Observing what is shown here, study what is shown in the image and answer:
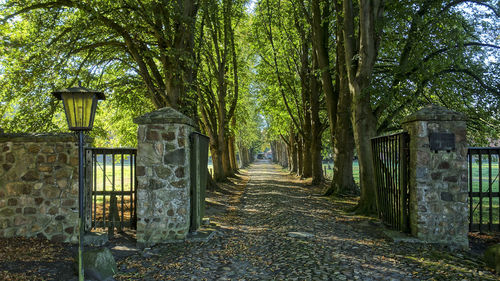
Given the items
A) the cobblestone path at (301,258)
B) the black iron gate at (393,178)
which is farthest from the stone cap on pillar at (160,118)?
the black iron gate at (393,178)

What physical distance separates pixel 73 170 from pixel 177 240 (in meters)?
2.34

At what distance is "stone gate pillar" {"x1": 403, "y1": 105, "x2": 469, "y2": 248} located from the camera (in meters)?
6.00

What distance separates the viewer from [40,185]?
6.23 metres

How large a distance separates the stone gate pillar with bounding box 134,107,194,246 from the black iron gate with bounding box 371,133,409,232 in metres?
4.14

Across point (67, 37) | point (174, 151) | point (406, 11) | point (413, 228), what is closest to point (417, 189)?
point (413, 228)

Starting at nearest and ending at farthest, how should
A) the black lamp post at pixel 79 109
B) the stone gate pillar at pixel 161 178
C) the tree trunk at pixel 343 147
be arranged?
the black lamp post at pixel 79 109
the stone gate pillar at pixel 161 178
the tree trunk at pixel 343 147

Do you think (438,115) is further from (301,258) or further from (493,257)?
(301,258)

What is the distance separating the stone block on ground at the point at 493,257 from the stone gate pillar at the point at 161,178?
490 cm

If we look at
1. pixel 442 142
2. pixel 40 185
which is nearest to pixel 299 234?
pixel 442 142

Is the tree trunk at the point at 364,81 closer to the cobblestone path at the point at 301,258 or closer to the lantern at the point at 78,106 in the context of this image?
the cobblestone path at the point at 301,258

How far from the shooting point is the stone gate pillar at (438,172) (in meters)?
6.00

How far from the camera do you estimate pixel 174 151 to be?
20.6 feet

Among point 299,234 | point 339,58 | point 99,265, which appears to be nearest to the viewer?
point 99,265

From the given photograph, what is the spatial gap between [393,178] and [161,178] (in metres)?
4.60
